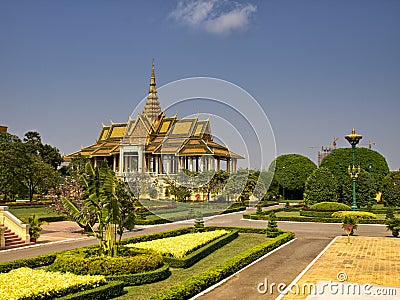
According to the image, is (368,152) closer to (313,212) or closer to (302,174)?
(302,174)

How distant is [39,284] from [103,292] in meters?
1.33

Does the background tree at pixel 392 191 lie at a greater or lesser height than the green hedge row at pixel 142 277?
greater

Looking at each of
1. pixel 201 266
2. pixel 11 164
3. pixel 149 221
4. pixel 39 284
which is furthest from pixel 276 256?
pixel 11 164

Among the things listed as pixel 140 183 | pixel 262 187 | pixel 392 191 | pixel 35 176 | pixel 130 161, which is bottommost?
pixel 392 191

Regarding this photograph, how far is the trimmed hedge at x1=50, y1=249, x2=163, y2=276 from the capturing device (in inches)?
443

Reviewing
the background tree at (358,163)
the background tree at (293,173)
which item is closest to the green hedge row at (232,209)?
the background tree at (358,163)

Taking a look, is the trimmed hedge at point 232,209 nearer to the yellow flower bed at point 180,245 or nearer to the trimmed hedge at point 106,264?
the yellow flower bed at point 180,245

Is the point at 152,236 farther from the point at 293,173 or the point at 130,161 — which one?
the point at 293,173

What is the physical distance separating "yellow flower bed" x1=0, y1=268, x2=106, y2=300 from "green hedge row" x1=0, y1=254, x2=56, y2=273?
2016 millimetres

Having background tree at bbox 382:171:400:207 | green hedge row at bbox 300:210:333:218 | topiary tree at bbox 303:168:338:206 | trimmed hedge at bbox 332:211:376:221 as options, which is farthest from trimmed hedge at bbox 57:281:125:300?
background tree at bbox 382:171:400:207

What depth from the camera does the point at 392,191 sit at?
1572 inches

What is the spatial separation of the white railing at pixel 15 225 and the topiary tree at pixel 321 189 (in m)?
22.7

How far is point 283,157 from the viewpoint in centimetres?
6150

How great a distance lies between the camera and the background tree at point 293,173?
2306 inches
